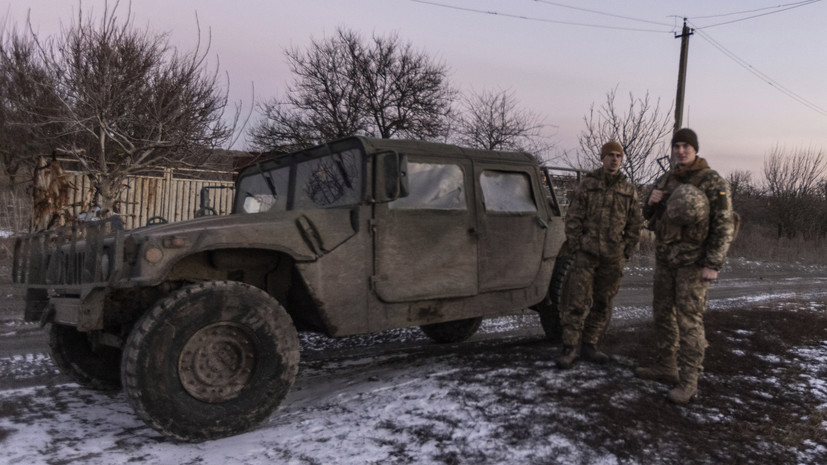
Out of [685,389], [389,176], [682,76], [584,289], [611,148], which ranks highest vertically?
[682,76]

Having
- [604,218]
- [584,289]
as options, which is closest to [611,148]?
[604,218]

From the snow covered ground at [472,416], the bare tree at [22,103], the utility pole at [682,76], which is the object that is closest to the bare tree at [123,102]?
the bare tree at [22,103]

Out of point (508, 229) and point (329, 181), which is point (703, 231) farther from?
point (329, 181)

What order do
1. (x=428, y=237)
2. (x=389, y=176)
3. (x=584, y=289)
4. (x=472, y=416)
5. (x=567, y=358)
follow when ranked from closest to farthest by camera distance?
(x=472, y=416) < (x=389, y=176) < (x=428, y=237) < (x=567, y=358) < (x=584, y=289)

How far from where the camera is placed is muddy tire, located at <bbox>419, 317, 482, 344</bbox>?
5.73 meters

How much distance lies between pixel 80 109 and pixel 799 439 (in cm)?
1116

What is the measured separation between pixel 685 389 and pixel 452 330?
242 cm

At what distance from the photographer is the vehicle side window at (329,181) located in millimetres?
3912

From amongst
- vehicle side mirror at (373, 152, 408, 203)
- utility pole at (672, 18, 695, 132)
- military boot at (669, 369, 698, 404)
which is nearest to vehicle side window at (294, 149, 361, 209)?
vehicle side mirror at (373, 152, 408, 203)

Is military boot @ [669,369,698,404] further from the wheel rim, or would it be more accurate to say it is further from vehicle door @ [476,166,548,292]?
the wheel rim

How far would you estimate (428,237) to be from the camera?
4.04 metres

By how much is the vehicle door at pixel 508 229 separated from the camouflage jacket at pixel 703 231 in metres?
0.99

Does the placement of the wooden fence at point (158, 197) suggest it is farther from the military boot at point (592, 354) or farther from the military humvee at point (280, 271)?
the military boot at point (592, 354)

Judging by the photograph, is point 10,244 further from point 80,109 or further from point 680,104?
point 680,104
